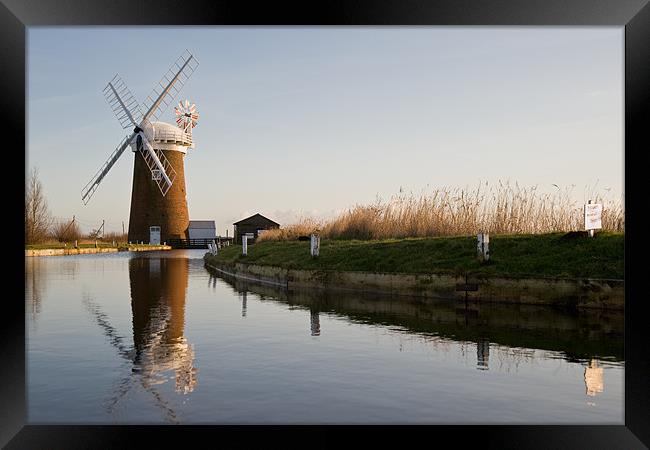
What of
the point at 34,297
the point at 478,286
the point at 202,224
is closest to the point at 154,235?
the point at 202,224

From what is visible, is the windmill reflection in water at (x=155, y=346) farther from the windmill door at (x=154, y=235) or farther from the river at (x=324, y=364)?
the windmill door at (x=154, y=235)

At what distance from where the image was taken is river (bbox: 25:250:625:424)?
4.88 meters

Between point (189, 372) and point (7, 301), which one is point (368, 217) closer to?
point (189, 372)

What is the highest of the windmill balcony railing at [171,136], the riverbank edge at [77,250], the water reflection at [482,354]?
the windmill balcony railing at [171,136]

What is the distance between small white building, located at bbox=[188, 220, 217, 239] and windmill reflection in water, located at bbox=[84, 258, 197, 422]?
194 ft

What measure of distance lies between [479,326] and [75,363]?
18.8 ft

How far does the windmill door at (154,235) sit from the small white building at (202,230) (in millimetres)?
13965

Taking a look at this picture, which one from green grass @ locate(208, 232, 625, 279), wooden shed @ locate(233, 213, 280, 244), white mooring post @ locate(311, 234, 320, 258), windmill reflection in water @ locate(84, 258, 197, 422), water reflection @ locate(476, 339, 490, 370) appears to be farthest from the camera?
wooden shed @ locate(233, 213, 280, 244)

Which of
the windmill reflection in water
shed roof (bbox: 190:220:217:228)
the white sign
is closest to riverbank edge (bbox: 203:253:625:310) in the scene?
the white sign

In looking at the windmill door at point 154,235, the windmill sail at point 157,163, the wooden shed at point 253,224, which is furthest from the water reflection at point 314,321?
the windmill door at point 154,235

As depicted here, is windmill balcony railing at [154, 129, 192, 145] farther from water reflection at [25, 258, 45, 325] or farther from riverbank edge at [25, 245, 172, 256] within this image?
water reflection at [25, 258, 45, 325]

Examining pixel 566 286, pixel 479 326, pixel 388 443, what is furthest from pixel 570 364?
pixel 566 286

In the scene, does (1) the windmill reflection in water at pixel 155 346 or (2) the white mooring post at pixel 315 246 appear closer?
(1) the windmill reflection in water at pixel 155 346

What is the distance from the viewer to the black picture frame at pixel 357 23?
3.99 metres
